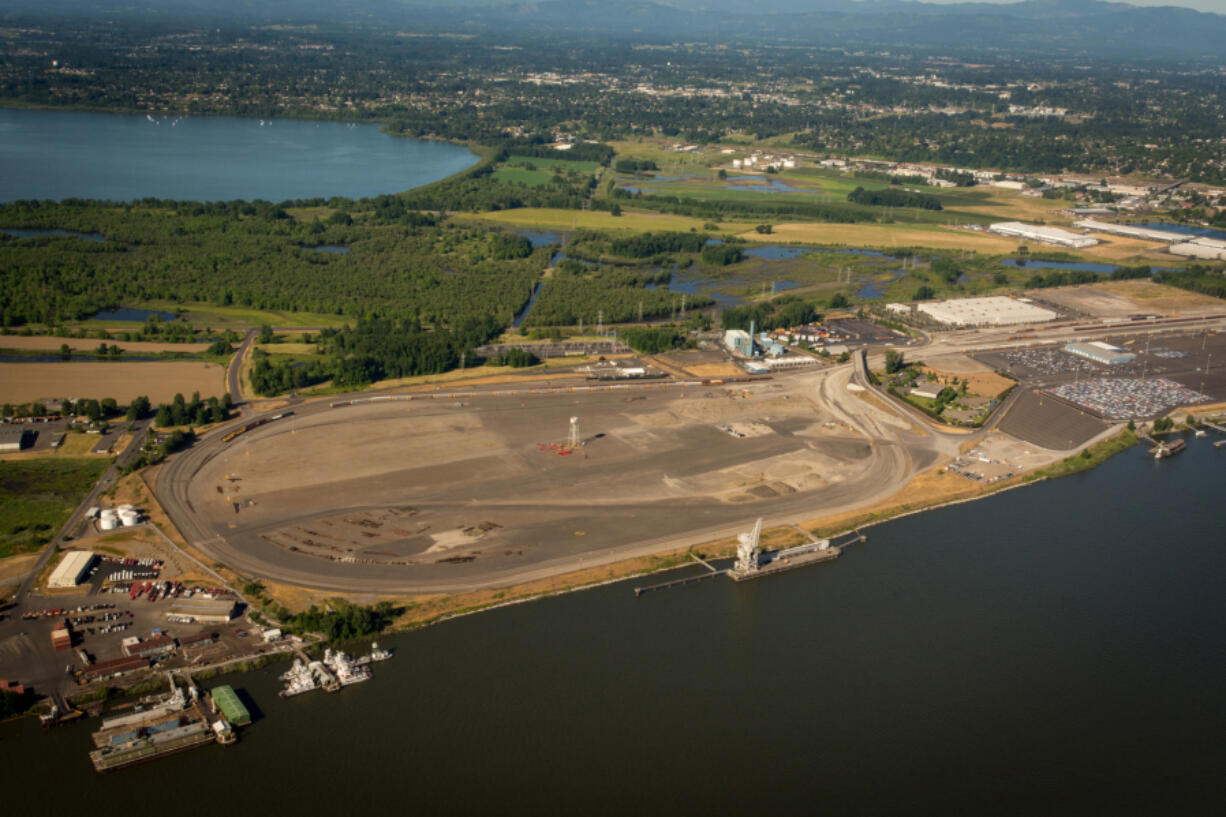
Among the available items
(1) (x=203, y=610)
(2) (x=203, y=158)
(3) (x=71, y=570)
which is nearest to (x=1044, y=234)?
(1) (x=203, y=610)

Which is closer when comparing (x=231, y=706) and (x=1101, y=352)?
(x=231, y=706)

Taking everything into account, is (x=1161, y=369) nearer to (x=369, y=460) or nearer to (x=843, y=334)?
(x=843, y=334)

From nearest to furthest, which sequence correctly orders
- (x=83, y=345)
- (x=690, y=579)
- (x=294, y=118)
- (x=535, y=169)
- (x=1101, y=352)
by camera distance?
1. (x=690, y=579)
2. (x=83, y=345)
3. (x=1101, y=352)
4. (x=535, y=169)
5. (x=294, y=118)

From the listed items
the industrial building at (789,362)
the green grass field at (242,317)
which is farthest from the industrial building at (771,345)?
the green grass field at (242,317)

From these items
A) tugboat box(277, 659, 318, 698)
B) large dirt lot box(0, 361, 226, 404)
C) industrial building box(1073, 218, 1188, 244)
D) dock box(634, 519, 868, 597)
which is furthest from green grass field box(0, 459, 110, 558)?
industrial building box(1073, 218, 1188, 244)

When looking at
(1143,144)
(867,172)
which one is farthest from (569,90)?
(1143,144)

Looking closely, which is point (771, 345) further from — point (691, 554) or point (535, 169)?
point (535, 169)
